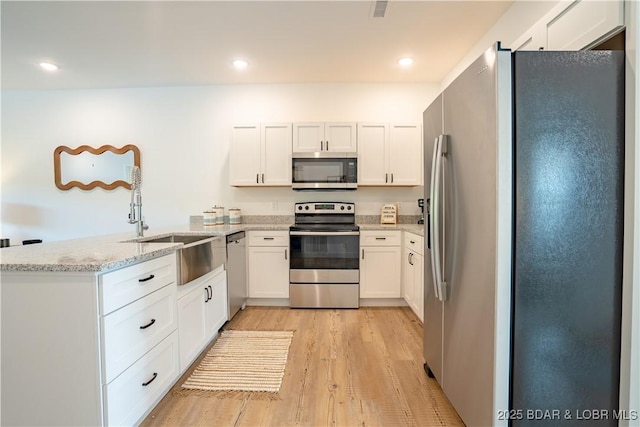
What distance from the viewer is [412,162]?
130 inches

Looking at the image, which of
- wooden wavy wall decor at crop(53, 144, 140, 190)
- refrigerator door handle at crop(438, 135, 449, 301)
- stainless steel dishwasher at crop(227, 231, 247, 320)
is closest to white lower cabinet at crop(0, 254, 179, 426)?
stainless steel dishwasher at crop(227, 231, 247, 320)

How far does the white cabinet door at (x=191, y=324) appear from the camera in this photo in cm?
184

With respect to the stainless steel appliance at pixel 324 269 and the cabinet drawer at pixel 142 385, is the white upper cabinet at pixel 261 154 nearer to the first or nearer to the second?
the stainless steel appliance at pixel 324 269

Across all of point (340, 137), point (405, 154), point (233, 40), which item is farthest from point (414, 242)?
point (233, 40)

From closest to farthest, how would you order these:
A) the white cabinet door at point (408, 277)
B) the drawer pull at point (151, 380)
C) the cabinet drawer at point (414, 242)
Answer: the drawer pull at point (151, 380) → the cabinet drawer at point (414, 242) → the white cabinet door at point (408, 277)

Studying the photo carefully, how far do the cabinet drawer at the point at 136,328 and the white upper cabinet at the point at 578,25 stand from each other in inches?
94.8

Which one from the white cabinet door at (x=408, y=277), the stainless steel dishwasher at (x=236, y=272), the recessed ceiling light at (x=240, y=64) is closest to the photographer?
the stainless steel dishwasher at (x=236, y=272)

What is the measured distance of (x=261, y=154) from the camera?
3320mm

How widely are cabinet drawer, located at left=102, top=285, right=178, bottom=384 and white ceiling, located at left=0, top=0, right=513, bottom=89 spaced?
2084 mm

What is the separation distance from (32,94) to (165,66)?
211 centimetres

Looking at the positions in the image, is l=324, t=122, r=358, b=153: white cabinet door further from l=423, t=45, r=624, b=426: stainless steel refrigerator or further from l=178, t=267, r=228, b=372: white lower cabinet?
l=423, t=45, r=624, b=426: stainless steel refrigerator

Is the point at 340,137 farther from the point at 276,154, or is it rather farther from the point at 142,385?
the point at 142,385

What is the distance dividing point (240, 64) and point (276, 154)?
1001 millimetres

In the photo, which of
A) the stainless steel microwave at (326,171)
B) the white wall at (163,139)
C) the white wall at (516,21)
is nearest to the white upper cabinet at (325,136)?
the stainless steel microwave at (326,171)
